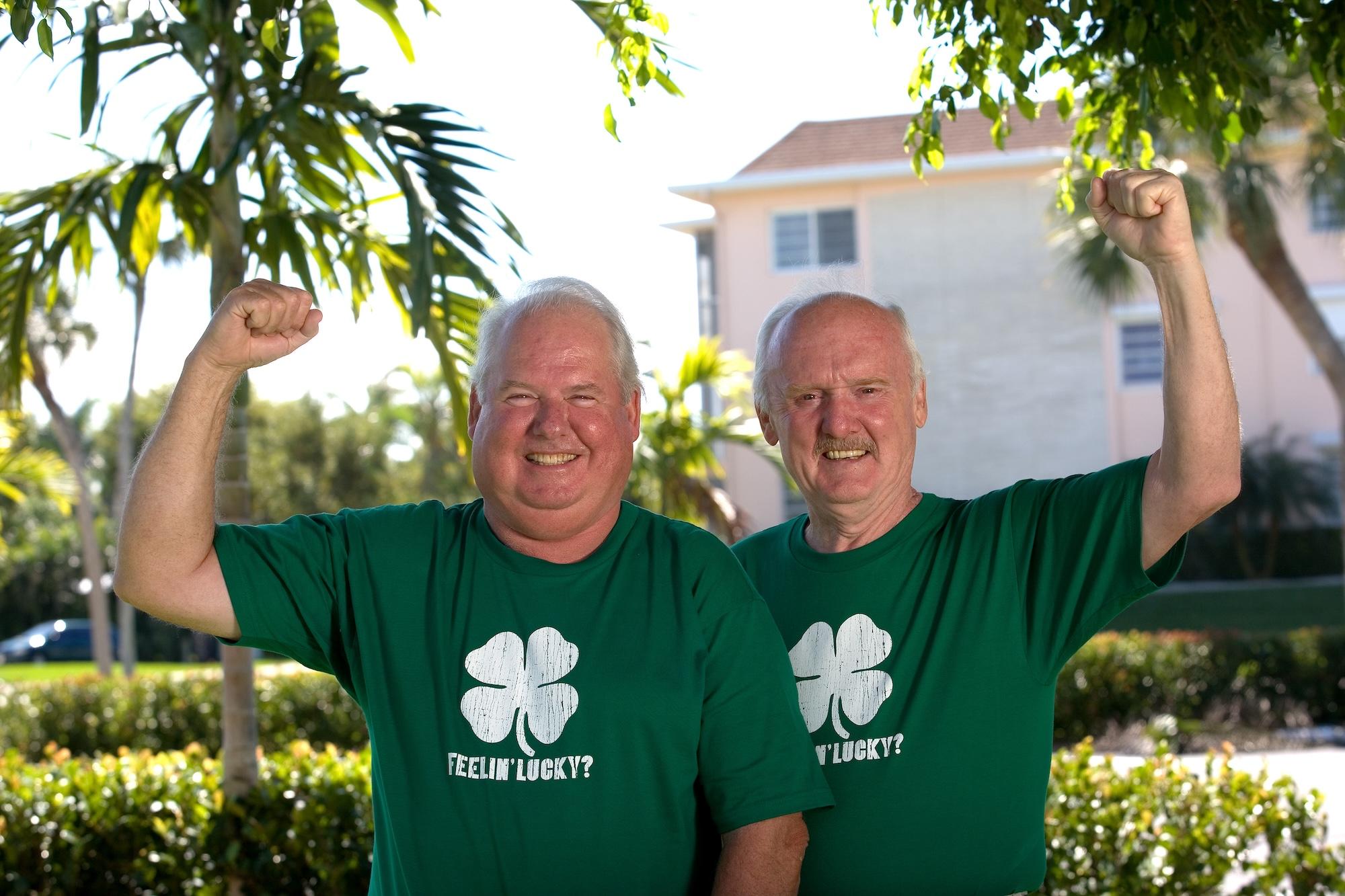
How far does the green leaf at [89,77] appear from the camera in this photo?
419 cm

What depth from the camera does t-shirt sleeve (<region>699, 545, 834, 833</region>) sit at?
2100 mm

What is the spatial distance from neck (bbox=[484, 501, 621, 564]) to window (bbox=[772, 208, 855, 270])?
21367mm

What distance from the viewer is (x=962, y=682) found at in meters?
2.34

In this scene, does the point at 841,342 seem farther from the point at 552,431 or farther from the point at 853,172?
the point at 853,172

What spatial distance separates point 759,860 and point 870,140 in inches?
903

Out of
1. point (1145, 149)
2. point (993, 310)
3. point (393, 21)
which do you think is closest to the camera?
point (1145, 149)

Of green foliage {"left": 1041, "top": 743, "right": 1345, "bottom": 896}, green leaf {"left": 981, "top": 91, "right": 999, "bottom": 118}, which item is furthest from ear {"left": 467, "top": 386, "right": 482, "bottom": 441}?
green foliage {"left": 1041, "top": 743, "right": 1345, "bottom": 896}

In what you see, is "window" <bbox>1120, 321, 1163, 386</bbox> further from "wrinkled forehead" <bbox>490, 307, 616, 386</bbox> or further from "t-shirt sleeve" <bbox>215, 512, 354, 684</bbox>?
"t-shirt sleeve" <bbox>215, 512, 354, 684</bbox>

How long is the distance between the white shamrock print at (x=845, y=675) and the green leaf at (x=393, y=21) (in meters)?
2.63

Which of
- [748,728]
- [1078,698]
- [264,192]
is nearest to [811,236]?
[1078,698]

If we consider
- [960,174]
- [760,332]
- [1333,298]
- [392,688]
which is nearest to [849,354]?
[760,332]

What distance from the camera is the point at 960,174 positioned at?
22359 mm

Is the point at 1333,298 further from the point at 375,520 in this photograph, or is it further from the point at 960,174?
the point at 375,520

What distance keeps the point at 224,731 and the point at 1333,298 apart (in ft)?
74.4
